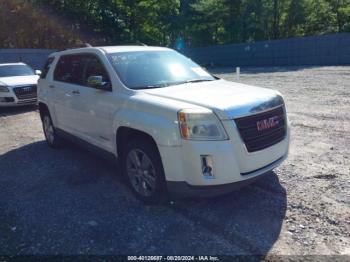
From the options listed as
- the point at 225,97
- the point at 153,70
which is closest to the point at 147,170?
the point at 225,97

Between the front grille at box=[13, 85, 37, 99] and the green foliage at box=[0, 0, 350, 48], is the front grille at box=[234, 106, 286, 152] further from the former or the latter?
the green foliage at box=[0, 0, 350, 48]

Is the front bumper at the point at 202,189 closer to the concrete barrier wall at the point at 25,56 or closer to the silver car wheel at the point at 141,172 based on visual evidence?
the silver car wheel at the point at 141,172

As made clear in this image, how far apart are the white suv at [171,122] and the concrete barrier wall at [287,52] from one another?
23.1 m

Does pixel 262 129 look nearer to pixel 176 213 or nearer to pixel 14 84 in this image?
pixel 176 213

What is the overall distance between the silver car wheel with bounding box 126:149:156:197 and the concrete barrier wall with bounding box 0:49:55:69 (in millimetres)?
23111

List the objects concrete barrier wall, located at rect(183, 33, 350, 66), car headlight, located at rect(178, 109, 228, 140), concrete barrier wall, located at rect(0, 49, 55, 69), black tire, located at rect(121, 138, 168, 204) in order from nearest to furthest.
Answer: car headlight, located at rect(178, 109, 228, 140) → black tire, located at rect(121, 138, 168, 204) → concrete barrier wall, located at rect(0, 49, 55, 69) → concrete barrier wall, located at rect(183, 33, 350, 66)

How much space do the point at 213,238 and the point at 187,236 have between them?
266 mm

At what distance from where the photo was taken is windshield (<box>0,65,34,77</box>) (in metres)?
12.7

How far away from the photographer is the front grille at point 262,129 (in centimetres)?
355

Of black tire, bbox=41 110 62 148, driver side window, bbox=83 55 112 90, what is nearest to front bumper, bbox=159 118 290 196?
driver side window, bbox=83 55 112 90

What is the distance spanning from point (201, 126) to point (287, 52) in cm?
2685

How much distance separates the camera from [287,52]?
27984 mm

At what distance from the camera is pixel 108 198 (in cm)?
448

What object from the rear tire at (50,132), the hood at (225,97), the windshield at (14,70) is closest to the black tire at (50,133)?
the rear tire at (50,132)
